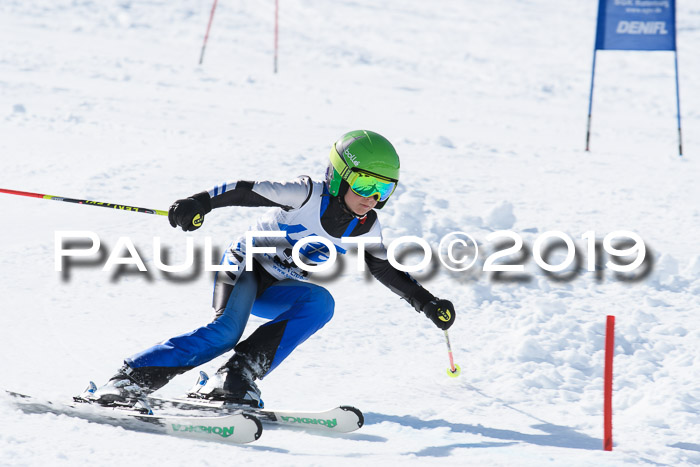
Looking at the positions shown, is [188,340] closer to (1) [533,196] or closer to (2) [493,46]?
(1) [533,196]

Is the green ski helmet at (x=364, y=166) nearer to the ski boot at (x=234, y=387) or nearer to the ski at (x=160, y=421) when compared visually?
the ski boot at (x=234, y=387)

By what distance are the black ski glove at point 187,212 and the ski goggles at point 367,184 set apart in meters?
0.71

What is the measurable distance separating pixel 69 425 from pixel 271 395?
4.33 feet

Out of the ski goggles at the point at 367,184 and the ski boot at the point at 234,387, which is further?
the ski goggles at the point at 367,184

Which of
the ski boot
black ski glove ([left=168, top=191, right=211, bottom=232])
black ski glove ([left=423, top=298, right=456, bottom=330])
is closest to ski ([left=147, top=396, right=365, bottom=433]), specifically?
the ski boot

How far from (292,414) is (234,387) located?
299 millimetres

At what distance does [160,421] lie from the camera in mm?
3223

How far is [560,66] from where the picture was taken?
58.5 ft

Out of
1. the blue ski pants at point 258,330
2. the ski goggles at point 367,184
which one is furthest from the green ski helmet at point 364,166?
the blue ski pants at point 258,330

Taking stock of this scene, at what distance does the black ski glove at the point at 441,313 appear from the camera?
3.93m

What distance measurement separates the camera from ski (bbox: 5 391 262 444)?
3.16 metres

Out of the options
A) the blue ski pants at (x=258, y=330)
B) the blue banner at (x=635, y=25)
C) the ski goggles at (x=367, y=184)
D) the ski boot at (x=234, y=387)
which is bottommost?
the ski boot at (x=234, y=387)

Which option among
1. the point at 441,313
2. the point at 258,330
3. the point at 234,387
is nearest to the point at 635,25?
the point at 441,313

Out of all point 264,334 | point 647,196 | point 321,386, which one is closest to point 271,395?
point 321,386
